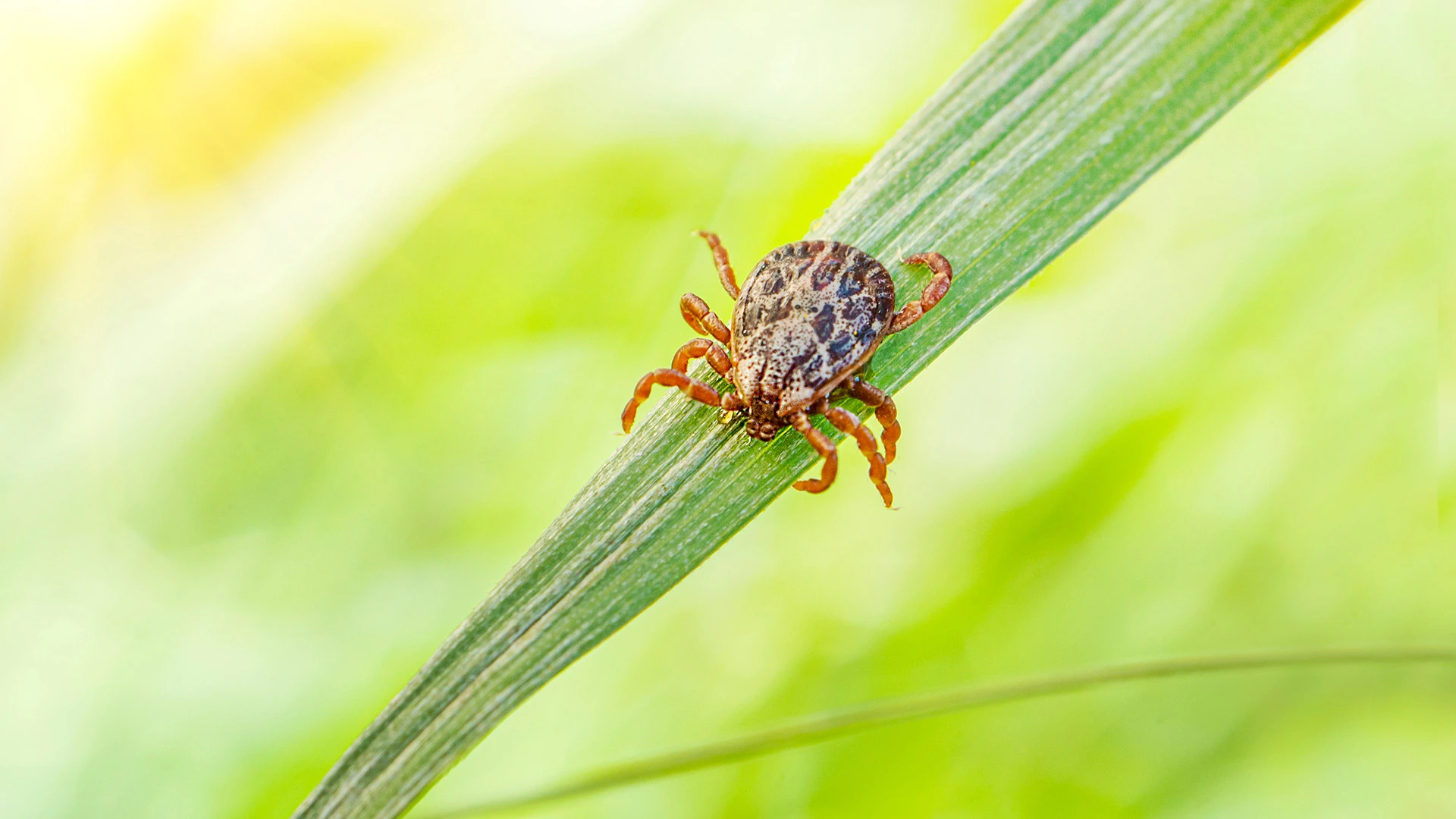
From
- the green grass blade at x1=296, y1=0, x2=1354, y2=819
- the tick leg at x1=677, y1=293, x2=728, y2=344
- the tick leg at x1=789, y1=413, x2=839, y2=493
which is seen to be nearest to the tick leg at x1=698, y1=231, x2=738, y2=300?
the tick leg at x1=677, y1=293, x2=728, y2=344

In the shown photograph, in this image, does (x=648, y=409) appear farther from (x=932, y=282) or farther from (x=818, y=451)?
(x=932, y=282)

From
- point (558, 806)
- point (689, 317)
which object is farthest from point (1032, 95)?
point (558, 806)

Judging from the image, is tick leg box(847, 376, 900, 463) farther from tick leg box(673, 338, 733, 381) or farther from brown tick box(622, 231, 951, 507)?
tick leg box(673, 338, 733, 381)

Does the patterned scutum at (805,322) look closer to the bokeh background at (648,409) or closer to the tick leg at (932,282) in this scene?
the tick leg at (932,282)

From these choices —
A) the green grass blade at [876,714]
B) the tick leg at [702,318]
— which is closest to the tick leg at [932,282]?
the tick leg at [702,318]

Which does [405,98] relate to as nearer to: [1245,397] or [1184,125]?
[1184,125]

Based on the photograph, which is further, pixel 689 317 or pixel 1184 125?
pixel 689 317
